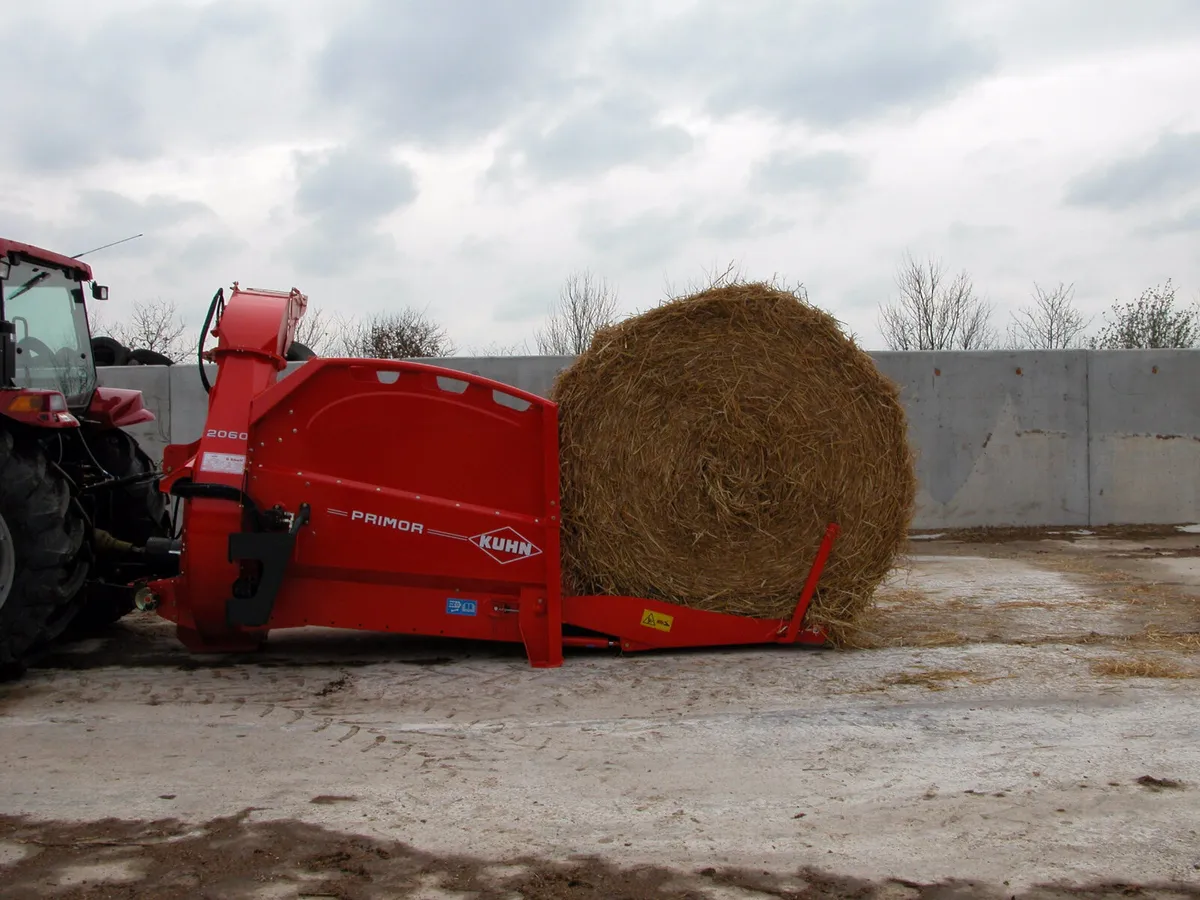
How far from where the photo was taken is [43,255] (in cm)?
525

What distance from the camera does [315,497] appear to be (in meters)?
4.70

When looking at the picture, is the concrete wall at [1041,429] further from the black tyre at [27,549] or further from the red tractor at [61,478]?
the black tyre at [27,549]

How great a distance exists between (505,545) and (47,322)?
96.7 inches

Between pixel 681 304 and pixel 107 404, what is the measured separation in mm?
2875

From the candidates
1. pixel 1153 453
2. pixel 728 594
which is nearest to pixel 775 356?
pixel 728 594

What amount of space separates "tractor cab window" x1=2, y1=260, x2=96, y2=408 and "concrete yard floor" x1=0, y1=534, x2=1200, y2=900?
4.16 ft

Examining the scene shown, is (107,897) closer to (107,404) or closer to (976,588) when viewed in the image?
(107,404)

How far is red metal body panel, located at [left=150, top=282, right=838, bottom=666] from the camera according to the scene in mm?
4648

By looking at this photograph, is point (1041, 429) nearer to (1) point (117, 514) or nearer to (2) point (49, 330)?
(1) point (117, 514)

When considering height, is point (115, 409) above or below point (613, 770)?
above

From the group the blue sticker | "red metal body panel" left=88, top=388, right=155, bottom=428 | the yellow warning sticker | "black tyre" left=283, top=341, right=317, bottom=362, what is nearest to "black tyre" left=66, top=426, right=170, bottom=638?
"red metal body panel" left=88, top=388, right=155, bottom=428

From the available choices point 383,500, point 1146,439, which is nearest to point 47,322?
point 383,500

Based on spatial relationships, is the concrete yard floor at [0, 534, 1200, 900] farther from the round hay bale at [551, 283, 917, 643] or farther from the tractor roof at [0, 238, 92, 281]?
the tractor roof at [0, 238, 92, 281]

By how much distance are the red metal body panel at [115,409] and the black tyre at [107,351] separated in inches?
6.6
